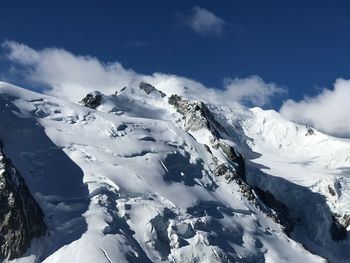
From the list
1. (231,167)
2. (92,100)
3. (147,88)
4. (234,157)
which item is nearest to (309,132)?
(147,88)

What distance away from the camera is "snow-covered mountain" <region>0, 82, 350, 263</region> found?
218 feet

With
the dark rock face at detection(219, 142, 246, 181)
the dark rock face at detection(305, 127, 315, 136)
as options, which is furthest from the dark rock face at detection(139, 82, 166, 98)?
the dark rock face at detection(305, 127, 315, 136)

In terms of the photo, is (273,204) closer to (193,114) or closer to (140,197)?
(193,114)

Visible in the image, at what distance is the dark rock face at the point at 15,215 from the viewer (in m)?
62.1

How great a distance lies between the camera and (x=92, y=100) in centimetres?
11562

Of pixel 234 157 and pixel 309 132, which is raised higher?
pixel 309 132

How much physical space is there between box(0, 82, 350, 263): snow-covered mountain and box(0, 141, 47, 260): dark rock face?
142 mm

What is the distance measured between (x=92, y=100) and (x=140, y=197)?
4363cm

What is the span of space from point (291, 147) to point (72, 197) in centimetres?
8713

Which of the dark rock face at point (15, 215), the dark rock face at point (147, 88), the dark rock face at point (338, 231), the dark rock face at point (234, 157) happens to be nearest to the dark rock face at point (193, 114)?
the dark rock face at point (147, 88)

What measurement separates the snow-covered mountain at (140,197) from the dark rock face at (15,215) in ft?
0.47

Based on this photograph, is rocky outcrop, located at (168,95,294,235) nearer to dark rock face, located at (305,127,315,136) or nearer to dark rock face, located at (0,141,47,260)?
dark rock face, located at (305,127,315,136)

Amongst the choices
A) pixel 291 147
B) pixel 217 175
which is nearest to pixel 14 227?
pixel 217 175

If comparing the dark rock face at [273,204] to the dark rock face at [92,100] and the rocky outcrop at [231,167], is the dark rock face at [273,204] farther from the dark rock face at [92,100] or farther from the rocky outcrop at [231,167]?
the dark rock face at [92,100]
